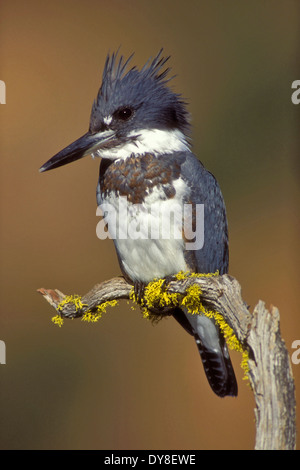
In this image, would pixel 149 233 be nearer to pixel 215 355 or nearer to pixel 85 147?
pixel 85 147

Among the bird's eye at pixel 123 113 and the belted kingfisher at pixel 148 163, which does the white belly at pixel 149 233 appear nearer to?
the belted kingfisher at pixel 148 163

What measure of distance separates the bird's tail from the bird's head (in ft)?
1.72

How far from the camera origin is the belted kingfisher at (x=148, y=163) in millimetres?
1545

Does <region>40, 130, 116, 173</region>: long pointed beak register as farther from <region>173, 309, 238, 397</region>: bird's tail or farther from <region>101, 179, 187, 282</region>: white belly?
<region>173, 309, 238, 397</region>: bird's tail

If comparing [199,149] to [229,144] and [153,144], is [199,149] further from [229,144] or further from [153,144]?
[153,144]

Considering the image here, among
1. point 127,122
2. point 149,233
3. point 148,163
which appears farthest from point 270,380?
point 127,122

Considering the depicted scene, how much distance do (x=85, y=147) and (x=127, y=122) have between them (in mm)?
134

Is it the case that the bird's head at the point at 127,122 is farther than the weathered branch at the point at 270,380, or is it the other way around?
the bird's head at the point at 127,122

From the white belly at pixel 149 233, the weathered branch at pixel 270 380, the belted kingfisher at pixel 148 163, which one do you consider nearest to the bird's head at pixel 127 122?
the belted kingfisher at pixel 148 163

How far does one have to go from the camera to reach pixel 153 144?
161 centimetres

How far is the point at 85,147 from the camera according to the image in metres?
1.61

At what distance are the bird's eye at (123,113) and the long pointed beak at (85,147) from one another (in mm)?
47

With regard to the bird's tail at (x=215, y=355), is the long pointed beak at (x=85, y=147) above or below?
above

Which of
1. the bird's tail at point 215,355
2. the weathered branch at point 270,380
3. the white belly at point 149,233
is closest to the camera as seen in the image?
the weathered branch at point 270,380
